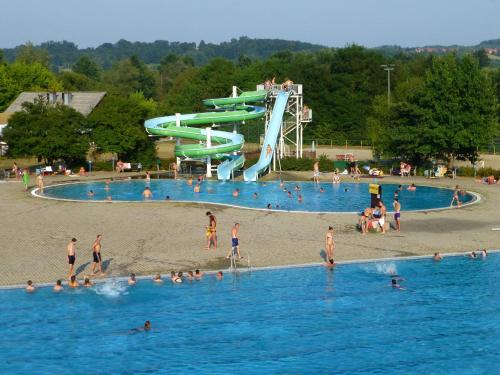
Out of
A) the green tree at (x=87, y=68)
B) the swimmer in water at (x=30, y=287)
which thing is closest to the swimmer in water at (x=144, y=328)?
the swimmer in water at (x=30, y=287)

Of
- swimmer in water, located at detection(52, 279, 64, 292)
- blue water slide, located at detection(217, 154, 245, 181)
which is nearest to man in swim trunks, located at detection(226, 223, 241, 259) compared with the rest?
swimmer in water, located at detection(52, 279, 64, 292)

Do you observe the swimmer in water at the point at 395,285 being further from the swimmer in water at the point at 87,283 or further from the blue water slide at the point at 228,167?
the blue water slide at the point at 228,167

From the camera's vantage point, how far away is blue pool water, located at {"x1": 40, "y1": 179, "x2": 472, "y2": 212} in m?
38.7

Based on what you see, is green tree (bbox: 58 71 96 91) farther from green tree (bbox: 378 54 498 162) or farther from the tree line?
green tree (bbox: 378 54 498 162)

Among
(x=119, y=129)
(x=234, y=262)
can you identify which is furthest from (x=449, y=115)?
(x=234, y=262)

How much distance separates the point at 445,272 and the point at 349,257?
125 inches

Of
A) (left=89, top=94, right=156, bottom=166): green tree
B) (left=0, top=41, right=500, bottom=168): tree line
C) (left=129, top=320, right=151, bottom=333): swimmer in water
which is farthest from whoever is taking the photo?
(left=89, top=94, right=156, bottom=166): green tree

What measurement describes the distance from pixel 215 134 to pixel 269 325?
33020 millimetres

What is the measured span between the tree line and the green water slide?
2.44 meters

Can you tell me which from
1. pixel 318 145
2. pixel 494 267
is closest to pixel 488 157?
pixel 318 145

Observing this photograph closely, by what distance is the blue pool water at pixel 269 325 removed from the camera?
17250 millimetres

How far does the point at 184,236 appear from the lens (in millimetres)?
29500

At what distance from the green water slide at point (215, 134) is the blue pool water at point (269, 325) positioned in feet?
85.3

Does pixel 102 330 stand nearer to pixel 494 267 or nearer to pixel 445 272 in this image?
pixel 445 272
